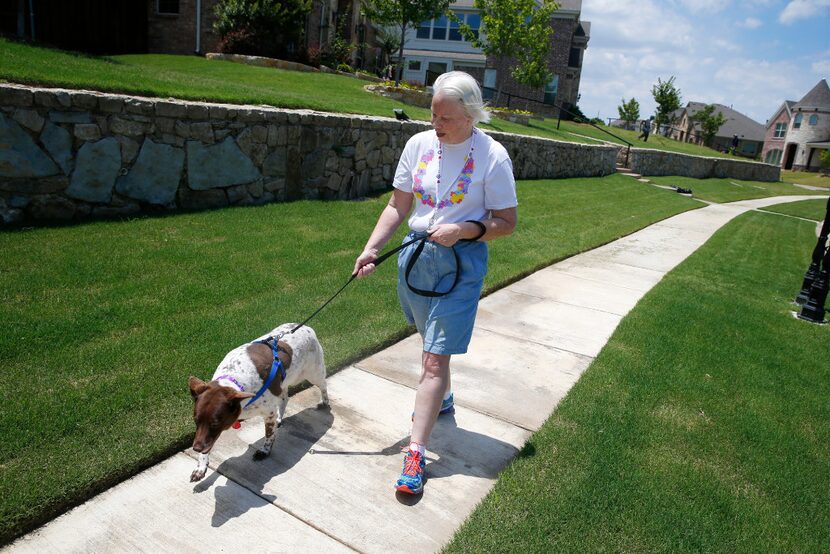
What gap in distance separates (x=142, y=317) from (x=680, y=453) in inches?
147

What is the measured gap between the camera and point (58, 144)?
585cm

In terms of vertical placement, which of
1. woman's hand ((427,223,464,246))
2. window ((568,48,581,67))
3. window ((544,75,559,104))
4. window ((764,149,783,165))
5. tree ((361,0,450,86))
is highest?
window ((568,48,581,67))

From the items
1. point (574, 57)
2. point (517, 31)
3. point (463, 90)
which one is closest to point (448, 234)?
point (463, 90)

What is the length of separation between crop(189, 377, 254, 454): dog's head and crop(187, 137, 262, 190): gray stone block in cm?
519

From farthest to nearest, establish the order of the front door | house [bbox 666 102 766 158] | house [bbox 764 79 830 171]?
house [bbox 666 102 766 158]
the front door
house [bbox 764 79 830 171]

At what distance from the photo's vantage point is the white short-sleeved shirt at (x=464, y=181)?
9.02 ft

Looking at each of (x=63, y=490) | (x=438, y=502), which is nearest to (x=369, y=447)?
(x=438, y=502)

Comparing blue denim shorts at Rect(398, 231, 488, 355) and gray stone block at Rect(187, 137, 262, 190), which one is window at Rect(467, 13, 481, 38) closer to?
gray stone block at Rect(187, 137, 262, 190)

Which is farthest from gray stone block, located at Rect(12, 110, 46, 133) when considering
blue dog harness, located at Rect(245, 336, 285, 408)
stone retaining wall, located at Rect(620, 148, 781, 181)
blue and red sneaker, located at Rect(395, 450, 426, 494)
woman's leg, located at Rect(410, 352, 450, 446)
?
stone retaining wall, located at Rect(620, 148, 781, 181)

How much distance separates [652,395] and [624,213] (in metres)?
9.58

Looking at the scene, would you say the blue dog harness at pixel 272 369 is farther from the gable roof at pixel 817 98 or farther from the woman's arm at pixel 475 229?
the gable roof at pixel 817 98

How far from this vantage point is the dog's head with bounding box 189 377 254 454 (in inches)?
95.5

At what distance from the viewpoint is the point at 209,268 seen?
532 centimetres

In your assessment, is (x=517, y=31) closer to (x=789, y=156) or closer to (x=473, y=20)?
(x=473, y=20)
